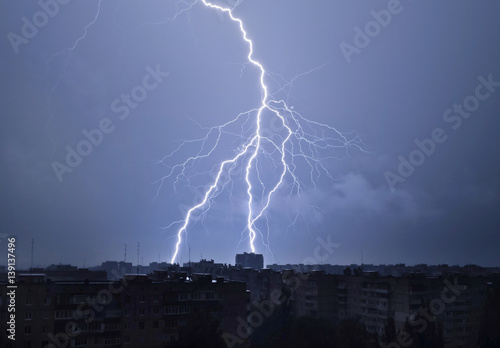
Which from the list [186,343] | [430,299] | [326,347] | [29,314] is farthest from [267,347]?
[29,314]

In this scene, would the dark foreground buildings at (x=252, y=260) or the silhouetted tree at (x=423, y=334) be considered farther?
the dark foreground buildings at (x=252, y=260)

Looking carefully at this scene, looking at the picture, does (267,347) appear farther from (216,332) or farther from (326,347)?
(216,332)

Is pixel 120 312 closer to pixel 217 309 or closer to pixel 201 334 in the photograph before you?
pixel 201 334

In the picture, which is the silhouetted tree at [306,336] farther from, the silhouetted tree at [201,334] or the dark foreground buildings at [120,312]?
the silhouetted tree at [201,334]

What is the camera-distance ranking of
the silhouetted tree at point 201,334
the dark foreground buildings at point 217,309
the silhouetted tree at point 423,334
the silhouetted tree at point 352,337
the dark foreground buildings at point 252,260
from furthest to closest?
the dark foreground buildings at point 252,260
the silhouetted tree at point 423,334
the silhouetted tree at point 352,337
the dark foreground buildings at point 217,309
the silhouetted tree at point 201,334

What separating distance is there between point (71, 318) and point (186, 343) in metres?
5.59

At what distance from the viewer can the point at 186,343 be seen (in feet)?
66.5
